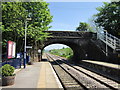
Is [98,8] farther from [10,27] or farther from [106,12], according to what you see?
[10,27]

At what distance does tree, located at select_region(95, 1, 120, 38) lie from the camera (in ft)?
82.4

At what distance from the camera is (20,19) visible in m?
17.0

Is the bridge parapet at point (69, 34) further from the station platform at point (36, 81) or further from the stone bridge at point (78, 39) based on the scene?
the station platform at point (36, 81)

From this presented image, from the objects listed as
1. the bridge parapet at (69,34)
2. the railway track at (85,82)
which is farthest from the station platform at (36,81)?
the bridge parapet at (69,34)

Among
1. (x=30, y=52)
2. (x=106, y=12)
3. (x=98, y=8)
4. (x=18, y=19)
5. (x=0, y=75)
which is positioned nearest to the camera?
(x=0, y=75)

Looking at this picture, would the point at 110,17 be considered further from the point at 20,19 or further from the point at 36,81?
the point at 36,81

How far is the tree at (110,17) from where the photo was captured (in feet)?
82.4

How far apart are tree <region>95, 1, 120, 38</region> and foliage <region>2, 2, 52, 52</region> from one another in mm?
12321

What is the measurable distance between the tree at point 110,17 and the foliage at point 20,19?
12.3m

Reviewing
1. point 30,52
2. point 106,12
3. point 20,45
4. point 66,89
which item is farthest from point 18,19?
point 106,12

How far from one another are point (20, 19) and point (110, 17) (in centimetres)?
1800

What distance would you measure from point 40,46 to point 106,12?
15.4 m

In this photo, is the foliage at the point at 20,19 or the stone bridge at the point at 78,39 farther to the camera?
the stone bridge at the point at 78,39

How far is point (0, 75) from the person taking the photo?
7.27m
